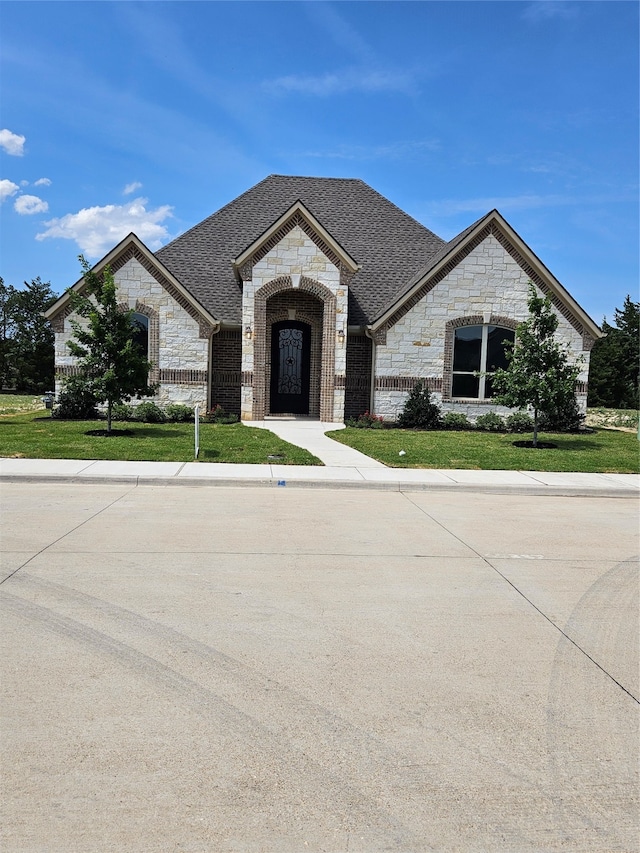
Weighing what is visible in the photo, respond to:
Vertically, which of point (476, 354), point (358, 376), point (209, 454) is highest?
point (476, 354)

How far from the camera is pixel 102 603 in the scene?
5.46m

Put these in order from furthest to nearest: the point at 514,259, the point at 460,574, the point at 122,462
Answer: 1. the point at 514,259
2. the point at 122,462
3. the point at 460,574

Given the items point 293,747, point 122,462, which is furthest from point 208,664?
point 122,462

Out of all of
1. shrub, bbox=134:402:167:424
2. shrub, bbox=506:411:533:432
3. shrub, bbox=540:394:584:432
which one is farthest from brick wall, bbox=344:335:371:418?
shrub, bbox=134:402:167:424

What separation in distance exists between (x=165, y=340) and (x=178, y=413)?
259 centimetres

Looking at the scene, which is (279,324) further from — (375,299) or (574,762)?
(574,762)

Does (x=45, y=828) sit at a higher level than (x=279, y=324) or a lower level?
lower

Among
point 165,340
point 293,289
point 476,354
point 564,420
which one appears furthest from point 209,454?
point 564,420

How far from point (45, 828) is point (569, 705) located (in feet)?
9.40

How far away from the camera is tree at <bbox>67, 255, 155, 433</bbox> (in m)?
16.7

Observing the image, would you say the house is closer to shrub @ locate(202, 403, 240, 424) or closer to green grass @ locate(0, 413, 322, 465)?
shrub @ locate(202, 403, 240, 424)

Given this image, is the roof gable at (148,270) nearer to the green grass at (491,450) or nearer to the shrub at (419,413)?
the green grass at (491,450)

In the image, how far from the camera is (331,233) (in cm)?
2662

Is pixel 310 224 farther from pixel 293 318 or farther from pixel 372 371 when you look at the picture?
pixel 372 371
